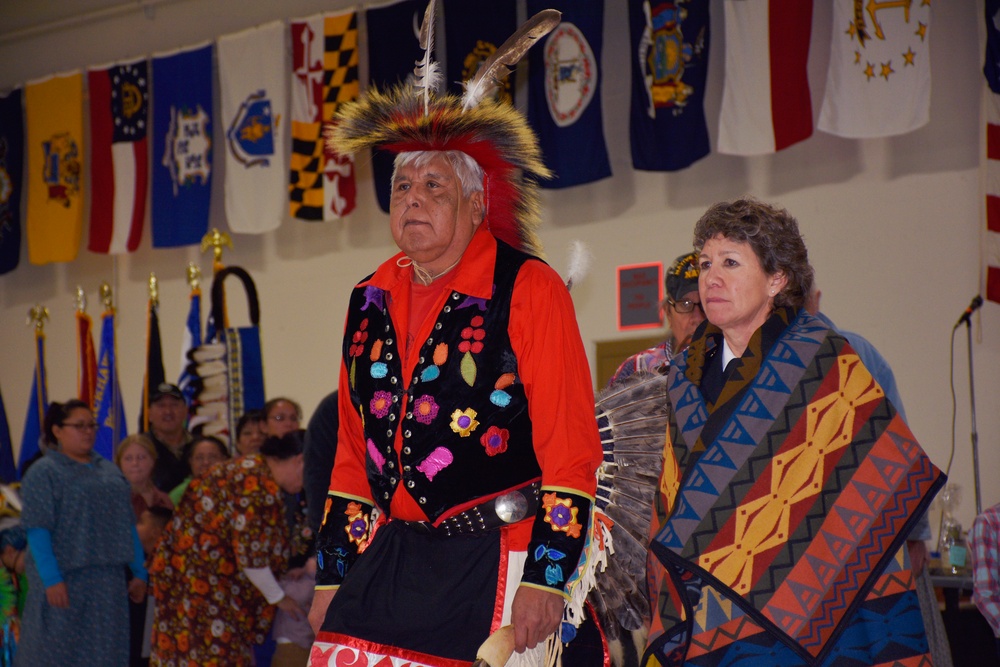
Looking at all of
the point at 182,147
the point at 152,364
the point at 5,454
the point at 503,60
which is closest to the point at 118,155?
the point at 182,147

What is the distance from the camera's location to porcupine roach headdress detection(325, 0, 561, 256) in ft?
8.23

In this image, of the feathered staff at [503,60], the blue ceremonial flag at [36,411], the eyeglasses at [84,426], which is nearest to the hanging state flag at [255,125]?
the blue ceremonial flag at [36,411]

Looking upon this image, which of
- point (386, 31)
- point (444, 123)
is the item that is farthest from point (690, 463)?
point (386, 31)

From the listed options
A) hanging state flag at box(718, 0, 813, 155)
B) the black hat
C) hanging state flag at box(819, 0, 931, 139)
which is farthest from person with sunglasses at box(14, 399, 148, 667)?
hanging state flag at box(819, 0, 931, 139)

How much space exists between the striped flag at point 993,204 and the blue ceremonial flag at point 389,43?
3692 millimetres

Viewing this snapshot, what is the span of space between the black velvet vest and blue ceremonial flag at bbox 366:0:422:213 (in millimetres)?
5547

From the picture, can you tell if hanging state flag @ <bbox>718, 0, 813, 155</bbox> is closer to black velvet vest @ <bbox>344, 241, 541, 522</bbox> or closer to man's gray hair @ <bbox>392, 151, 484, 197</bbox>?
man's gray hair @ <bbox>392, 151, 484, 197</bbox>

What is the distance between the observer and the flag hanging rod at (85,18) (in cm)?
978

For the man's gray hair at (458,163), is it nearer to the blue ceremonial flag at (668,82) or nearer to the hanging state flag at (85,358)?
the blue ceremonial flag at (668,82)

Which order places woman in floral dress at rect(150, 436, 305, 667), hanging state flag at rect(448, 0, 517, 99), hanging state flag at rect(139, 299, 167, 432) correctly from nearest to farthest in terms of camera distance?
woman in floral dress at rect(150, 436, 305, 667) < hanging state flag at rect(448, 0, 517, 99) < hanging state flag at rect(139, 299, 167, 432)

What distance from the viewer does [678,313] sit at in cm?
349

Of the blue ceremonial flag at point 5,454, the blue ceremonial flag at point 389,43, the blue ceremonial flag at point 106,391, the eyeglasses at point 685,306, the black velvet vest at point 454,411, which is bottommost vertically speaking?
the blue ceremonial flag at point 5,454

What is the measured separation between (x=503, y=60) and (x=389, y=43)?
18.3 feet

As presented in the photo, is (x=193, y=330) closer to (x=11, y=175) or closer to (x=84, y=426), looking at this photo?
(x=84, y=426)
